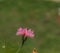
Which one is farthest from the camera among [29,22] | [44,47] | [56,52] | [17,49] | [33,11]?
[33,11]

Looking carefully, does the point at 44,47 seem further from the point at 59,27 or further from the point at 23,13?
the point at 23,13

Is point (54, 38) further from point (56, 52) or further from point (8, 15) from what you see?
point (8, 15)

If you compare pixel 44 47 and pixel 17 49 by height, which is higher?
pixel 17 49

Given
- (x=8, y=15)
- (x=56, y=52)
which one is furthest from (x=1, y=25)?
(x=56, y=52)

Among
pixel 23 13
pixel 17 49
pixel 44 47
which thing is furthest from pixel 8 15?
pixel 17 49

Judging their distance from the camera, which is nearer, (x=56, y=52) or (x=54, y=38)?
(x=56, y=52)

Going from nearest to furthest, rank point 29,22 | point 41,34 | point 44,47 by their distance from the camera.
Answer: point 44,47 → point 41,34 → point 29,22
